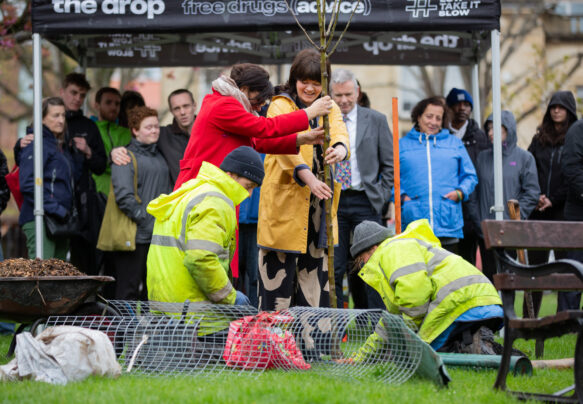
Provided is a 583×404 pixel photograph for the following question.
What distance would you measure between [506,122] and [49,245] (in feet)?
16.4

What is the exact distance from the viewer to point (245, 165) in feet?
18.6

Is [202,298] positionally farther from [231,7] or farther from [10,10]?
[10,10]

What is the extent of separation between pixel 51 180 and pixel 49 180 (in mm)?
20

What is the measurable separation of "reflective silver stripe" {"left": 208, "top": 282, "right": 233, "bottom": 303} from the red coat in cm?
108

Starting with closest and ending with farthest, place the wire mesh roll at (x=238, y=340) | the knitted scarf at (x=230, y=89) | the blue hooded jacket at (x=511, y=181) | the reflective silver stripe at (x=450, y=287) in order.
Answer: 1. the wire mesh roll at (x=238, y=340)
2. the reflective silver stripe at (x=450, y=287)
3. the knitted scarf at (x=230, y=89)
4. the blue hooded jacket at (x=511, y=181)

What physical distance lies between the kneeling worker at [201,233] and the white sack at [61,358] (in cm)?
77

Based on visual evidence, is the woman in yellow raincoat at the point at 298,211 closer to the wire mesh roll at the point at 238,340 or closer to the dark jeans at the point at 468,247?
the wire mesh roll at the point at 238,340

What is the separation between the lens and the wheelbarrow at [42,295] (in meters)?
5.56

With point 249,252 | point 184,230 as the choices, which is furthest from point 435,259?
point 249,252

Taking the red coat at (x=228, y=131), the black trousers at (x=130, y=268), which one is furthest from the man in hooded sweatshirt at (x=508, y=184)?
the black trousers at (x=130, y=268)

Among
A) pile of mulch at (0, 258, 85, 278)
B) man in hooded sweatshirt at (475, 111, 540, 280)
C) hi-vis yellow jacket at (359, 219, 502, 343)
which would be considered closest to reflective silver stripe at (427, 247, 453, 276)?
hi-vis yellow jacket at (359, 219, 502, 343)

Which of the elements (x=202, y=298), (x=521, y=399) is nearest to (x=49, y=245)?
(x=202, y=298)

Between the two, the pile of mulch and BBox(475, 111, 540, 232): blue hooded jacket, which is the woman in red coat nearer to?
the pile of mulch

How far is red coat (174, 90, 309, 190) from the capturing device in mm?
6238
